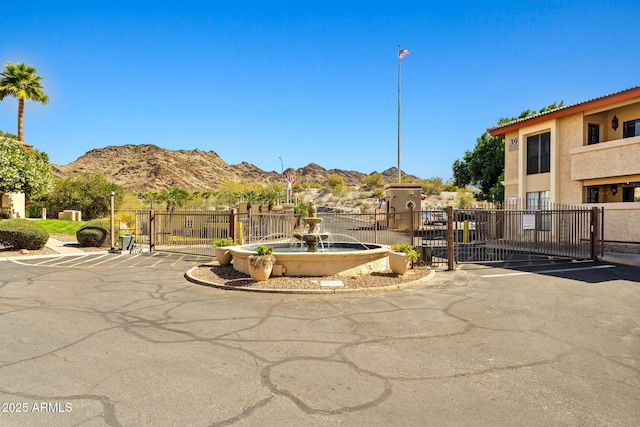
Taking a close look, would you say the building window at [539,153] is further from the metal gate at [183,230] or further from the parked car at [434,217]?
the metal gate at [183,230]

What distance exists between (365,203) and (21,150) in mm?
47765

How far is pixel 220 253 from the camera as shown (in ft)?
43.2

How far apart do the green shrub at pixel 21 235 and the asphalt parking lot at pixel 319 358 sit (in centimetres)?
998

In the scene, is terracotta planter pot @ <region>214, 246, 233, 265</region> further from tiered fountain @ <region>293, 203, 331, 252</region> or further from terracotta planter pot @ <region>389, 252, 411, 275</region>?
terracotta planter pot @ <region>389, 252, 411, 275</region>

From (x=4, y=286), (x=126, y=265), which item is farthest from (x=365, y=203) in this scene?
(x=4, y=286)

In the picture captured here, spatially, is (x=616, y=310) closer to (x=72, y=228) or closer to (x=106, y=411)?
(x=106, y=411)

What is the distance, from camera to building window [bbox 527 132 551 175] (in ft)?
74.0

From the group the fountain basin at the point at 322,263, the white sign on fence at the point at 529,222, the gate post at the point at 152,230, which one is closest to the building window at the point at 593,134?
the white sign on fence at the point at 529,222

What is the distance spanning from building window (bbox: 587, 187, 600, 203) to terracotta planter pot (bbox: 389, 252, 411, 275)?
16020 mm

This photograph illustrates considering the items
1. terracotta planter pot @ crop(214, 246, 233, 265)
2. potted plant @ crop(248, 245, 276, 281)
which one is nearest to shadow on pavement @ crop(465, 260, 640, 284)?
potted plant @ crop(248, 245, 276, 281)

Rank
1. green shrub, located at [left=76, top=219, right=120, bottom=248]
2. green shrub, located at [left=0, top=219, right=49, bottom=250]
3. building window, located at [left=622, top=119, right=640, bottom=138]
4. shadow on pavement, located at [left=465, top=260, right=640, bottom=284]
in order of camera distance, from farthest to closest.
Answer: green shrub, located at [left=76, top=219, right=120, bottom=248] → building window, located at [left=622, top=119, right=640, bottom=138] → green shrub, located at [left=0, top=219, right=49, bottom=250] → shadow on pavement, located at [left=465, top=260, right=640, bottom=284]

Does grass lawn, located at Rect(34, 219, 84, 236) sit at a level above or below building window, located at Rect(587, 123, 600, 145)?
below

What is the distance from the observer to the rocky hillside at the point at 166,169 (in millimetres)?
115688

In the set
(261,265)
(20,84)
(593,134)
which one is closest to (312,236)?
(261,265)
